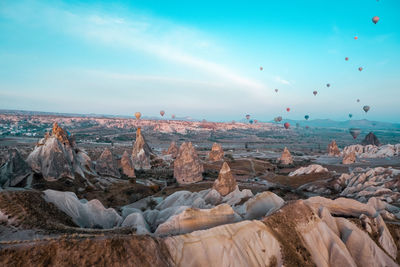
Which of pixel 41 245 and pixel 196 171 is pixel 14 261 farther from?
pixel 196 171

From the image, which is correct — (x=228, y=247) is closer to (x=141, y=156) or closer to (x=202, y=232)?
(x=202, y=232)

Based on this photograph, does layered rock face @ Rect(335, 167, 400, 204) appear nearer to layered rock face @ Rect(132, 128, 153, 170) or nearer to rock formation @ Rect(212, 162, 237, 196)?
rock formation @ Rect(212, 162, 237, 196)

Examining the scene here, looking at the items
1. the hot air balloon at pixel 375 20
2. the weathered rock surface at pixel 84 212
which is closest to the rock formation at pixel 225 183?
the weathered rock surface at pixel 84 212

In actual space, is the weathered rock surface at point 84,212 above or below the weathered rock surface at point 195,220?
below

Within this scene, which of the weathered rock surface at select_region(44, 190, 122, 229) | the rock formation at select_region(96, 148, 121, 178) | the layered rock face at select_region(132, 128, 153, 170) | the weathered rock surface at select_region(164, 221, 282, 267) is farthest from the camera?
the layered rock face at select_region(132, 128, 153, 170)

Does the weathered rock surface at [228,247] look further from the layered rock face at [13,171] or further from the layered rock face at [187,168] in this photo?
the layered rock face at [187,168]

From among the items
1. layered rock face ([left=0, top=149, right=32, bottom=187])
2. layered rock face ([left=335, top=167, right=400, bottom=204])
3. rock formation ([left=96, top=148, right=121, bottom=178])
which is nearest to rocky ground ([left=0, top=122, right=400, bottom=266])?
layered rock face ([left=335, top=167, right=400, bottom=204])

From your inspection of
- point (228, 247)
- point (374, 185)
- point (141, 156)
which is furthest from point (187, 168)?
point (228, 247)
